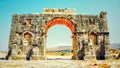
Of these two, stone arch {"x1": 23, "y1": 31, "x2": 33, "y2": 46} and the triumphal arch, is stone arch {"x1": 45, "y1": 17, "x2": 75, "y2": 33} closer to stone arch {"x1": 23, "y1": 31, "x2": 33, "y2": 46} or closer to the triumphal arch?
the triumphal arch

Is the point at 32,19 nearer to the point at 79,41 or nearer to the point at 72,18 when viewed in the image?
the point at 72,18

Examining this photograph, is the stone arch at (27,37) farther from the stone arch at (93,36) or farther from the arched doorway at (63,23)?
the stone arch at (93,36)

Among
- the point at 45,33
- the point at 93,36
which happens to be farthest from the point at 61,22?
the point at 93,36

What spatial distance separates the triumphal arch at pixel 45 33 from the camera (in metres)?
17.7

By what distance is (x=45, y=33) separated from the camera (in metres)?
18.3

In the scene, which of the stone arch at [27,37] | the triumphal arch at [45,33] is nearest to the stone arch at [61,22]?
the triumphal arch at [45,33]

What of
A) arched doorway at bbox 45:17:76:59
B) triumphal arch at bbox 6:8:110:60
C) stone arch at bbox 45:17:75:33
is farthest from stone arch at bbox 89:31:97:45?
stone arch at bbox 45:17:75:33

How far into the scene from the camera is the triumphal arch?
17.7 metres

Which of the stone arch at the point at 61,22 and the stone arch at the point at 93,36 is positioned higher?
the stone arch at the point at 61,22

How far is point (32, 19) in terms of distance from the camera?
18250 mm

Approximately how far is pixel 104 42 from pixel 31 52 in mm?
8300

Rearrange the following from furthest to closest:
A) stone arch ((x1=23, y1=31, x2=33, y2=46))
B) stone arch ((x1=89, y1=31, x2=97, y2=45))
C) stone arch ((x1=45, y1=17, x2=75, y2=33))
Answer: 1. stone arch ((x1=45, y1=17, x2=75, y2=33))
2. stone arch ((x1=89, y1=31, x2=97, y2=45))
3. stone arch ((x1=23, y1=31, x2=33, y2=46))

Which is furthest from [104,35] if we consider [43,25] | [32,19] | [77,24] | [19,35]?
[19,35]

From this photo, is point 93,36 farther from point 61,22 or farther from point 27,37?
point 27,37
